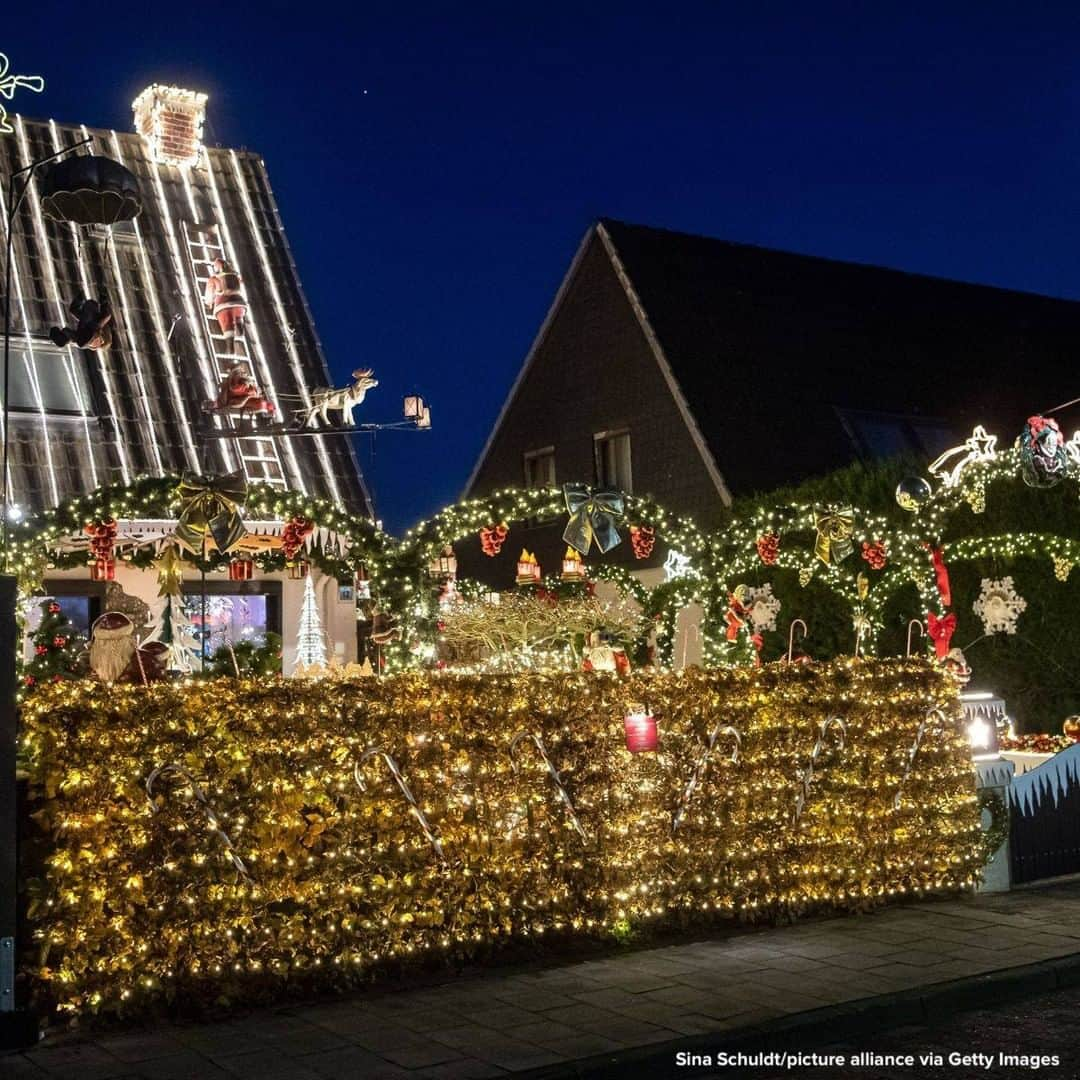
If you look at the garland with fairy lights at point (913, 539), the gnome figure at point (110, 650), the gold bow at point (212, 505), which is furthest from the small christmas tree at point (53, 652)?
the garland with fairy lights at point (913, 539)

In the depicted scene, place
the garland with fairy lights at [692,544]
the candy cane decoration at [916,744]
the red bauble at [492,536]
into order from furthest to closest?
the red bauble at [492,536]
the candy cane decoration at [916,744]
the garland with fairy lights at [692,544]

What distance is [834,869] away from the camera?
31.6 feet

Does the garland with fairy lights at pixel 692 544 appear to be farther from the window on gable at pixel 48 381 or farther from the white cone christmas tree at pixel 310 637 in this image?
the window on gable at pixel 48 381

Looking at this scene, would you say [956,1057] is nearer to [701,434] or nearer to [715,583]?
[715,583]

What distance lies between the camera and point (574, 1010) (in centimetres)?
714

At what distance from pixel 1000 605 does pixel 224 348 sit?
1017 cm

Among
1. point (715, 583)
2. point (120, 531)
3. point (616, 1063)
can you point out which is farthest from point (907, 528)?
point (616, 1063)

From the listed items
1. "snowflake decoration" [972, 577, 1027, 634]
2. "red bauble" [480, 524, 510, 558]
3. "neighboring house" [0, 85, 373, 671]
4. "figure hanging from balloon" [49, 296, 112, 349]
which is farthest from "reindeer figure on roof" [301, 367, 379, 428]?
"snowflake decoration" [972, 577, 1027, 634]

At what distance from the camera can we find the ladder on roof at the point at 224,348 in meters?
16.6

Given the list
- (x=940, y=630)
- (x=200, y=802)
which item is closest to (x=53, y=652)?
(x=200, y=802)

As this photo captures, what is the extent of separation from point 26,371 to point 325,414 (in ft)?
11.7

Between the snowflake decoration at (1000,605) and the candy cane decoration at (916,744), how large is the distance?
18.3ft

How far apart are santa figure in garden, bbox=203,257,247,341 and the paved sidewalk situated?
11.3 meters

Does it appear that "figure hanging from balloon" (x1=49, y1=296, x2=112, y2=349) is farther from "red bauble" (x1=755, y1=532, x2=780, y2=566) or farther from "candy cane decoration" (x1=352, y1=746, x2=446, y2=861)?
"candy cane decoration" (x1=352, y1=746, x2=446, y2=861)
